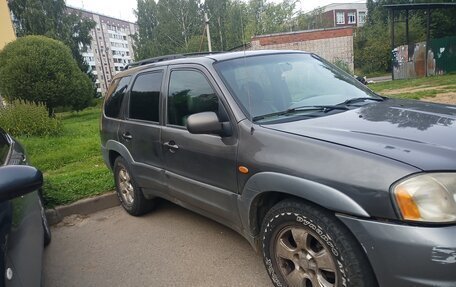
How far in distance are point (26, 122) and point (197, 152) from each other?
7715mm

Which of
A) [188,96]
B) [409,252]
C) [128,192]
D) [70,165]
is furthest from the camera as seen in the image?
[70,165]

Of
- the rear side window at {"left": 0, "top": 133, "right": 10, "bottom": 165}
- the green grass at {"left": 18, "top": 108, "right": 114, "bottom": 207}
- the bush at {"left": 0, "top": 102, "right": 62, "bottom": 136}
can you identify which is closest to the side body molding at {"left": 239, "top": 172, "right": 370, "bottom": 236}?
the rear side window at {"left": 0, "top": 133, "right": 10, "bottom": 165}

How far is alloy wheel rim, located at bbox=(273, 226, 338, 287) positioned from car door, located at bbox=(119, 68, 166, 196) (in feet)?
5.30

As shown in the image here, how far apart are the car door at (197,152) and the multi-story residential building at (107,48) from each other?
86548 mm

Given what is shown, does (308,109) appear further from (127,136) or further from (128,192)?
(128,192)

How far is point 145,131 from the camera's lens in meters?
3.93

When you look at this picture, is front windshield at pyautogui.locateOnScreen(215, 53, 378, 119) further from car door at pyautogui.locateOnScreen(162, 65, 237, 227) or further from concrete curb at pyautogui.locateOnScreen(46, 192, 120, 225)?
concrete curb at pyautogui.locateOnScreen(46, 192, 120, 225)

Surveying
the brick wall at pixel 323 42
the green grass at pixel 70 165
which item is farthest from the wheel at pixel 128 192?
the brick wall at pixel 323 42

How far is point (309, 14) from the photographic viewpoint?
5488 centimetres

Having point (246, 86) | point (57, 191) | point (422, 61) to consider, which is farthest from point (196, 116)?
point (422, 61)

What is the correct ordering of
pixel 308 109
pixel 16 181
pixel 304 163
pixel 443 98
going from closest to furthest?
pixel 16 181, pixel 304 163, pixel 308 109, pixel 443 98

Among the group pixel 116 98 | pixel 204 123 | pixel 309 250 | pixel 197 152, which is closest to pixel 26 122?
pixel 116 98

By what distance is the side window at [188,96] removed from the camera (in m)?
3.19

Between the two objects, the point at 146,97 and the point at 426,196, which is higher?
the point at 146,97
